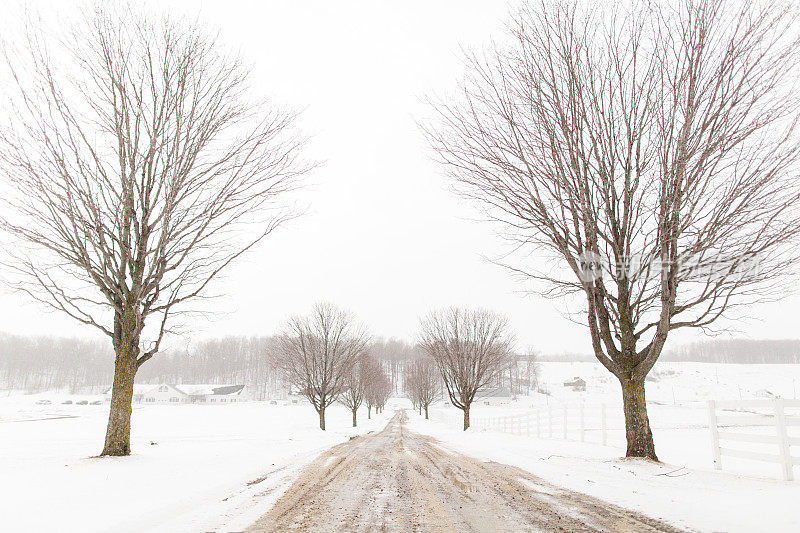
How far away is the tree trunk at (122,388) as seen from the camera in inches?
348

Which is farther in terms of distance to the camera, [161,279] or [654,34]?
[161,279]

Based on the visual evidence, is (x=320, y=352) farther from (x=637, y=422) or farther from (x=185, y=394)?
(x=185, y=394)

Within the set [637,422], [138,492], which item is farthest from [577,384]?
[138,492]

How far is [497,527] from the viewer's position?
3896 mm

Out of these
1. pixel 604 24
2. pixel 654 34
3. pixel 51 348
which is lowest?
pixel 51 348

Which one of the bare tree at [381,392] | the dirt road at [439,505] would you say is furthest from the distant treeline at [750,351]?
the dirt road at [439,505]

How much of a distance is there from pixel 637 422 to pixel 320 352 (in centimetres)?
2322

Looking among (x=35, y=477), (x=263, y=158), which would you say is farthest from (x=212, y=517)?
(x=263, y=158)

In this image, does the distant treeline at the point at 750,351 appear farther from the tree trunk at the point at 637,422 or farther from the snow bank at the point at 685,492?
the snow bank at the point at 685,492

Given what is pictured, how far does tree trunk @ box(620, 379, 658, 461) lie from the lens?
349 inches

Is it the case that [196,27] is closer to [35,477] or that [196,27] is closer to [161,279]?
[161,279]

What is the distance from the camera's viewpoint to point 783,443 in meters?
6.20

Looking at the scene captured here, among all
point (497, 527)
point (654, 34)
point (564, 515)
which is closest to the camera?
point (497, 527)

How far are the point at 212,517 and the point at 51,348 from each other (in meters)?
156
